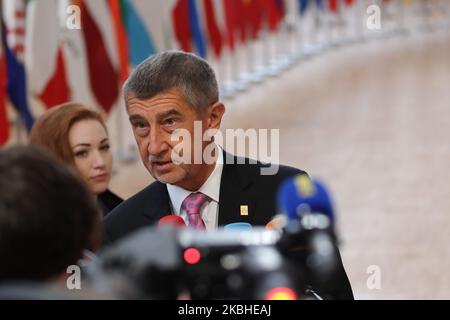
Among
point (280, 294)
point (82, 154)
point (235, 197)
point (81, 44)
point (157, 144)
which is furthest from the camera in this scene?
point (81, 44)

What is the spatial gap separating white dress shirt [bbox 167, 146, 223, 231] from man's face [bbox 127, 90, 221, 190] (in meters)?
0.06

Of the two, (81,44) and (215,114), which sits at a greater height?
(81,44)

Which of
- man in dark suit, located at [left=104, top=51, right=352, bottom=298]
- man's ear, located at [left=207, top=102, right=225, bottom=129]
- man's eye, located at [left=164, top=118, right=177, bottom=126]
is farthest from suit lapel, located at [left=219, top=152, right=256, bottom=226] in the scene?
man's eye, located at [left=164, top=118, right=177, bottom=126]

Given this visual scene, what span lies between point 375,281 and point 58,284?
197 inches

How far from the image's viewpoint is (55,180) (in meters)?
1.45

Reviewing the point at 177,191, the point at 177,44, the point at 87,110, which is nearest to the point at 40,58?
the point at 177,44

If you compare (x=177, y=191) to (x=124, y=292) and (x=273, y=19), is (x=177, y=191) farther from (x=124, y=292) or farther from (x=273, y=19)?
(x=273, y=19)

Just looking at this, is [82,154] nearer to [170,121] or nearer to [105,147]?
[105,147]

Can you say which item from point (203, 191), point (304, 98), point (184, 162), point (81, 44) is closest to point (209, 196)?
point (203, 191)

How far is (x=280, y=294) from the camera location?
1.48 meters

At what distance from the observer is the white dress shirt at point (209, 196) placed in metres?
3.00

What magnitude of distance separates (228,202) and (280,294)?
1529 millimetres

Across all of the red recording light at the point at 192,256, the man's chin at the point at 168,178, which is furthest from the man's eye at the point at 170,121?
the red recording light at the point at 192,256
